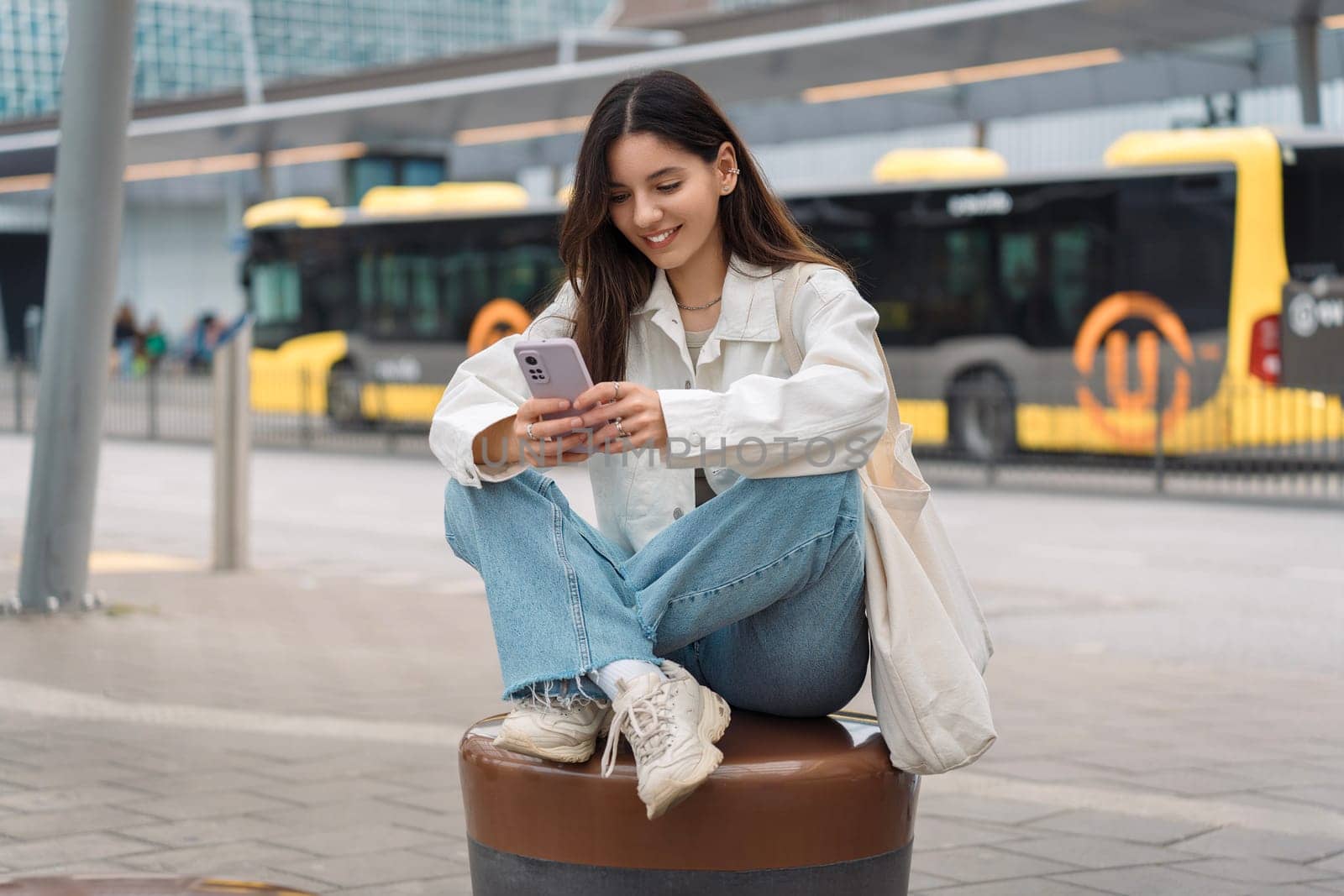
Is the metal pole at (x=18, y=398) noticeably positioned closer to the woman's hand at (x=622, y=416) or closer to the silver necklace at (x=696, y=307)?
the silver necklace at (x=696, y=307)

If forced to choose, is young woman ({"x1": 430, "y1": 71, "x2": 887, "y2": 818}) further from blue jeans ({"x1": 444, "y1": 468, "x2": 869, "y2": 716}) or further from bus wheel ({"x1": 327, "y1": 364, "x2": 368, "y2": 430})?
bus wheel ({"x1": 327, "y1": 364, "x2": 368, "y2": 430})

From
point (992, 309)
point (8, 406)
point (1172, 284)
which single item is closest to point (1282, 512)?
point (1172, 284)

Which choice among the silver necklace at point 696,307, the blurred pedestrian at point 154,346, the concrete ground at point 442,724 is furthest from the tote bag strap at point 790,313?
the blurred pedestrian at point 154,346

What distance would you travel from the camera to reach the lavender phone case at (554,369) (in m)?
2.68

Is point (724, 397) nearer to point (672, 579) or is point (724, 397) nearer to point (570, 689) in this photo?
point (672, 579)

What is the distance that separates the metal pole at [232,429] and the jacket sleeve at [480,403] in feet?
21.1

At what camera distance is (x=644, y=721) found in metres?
2.66

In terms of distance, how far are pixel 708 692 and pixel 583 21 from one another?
63.8 m

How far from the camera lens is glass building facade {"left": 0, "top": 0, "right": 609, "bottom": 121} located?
156 ft

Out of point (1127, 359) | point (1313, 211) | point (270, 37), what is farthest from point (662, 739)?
point (270, 37)

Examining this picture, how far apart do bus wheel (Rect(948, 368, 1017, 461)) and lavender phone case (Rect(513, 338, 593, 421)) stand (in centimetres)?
1431

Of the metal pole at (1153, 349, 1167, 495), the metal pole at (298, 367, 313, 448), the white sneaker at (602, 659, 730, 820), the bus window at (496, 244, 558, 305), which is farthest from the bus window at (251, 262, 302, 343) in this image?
the white sneaker at (602, 659, 730, 820)

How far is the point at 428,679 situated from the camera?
20.2 ft

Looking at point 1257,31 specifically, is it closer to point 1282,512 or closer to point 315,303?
point 1282,512
